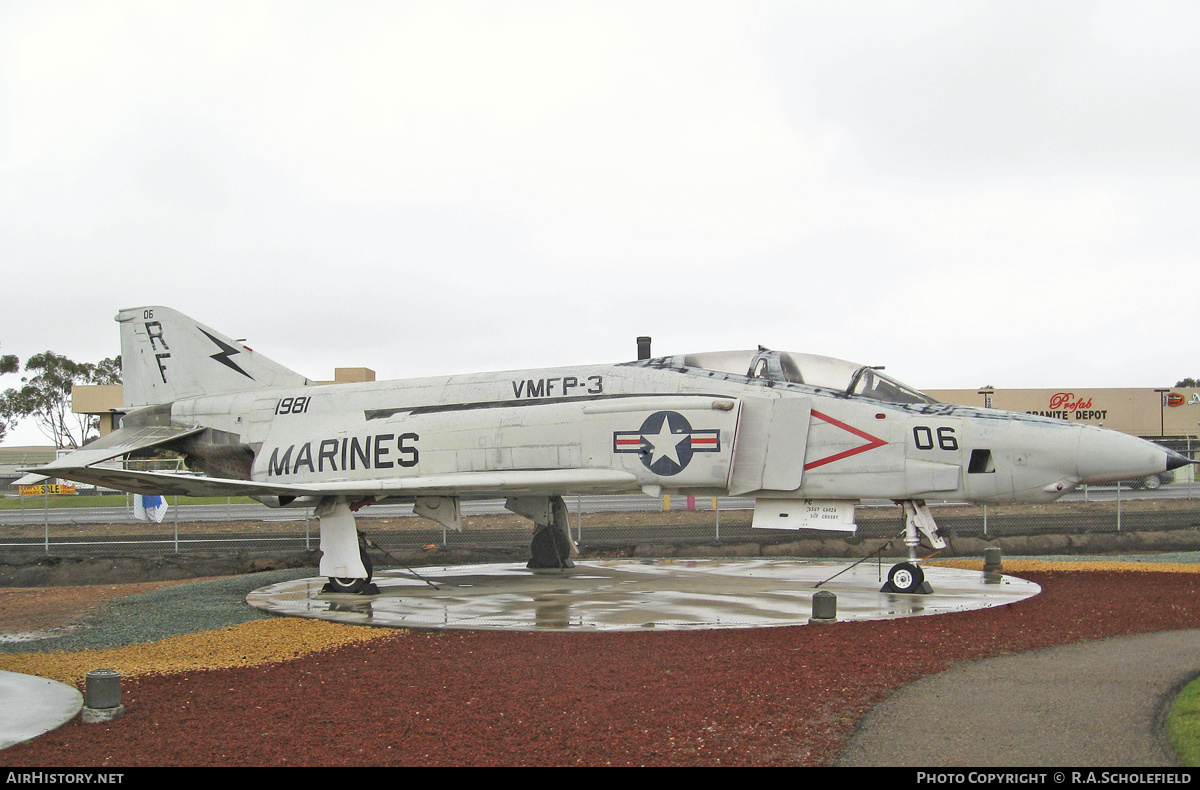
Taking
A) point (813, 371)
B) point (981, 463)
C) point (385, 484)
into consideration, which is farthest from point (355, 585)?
point (981, 463)

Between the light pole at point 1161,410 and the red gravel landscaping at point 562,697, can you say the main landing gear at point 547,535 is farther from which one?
the light pole at point 1161,410

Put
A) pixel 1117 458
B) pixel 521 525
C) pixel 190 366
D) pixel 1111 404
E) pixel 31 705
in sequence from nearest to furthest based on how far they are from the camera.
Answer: pixel 31 705 < pixel 1117 458 < pixel 190 366 < pixel 521 525 < pixel 1111 404

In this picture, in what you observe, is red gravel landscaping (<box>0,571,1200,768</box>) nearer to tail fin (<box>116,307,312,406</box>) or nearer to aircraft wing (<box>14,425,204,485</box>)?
aircraft wing (<box>14,425,204,485</box>)

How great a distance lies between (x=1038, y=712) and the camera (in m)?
6.27

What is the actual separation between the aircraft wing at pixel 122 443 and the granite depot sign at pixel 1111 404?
46713 millimetres

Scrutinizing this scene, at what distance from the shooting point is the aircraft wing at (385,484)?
1270 cm

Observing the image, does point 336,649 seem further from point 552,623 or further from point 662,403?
point 662,403

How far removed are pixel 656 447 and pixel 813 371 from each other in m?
2.35

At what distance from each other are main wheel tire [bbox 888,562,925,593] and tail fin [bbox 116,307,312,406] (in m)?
10.5

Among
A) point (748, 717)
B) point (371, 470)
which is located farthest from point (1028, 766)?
point (371, 470)

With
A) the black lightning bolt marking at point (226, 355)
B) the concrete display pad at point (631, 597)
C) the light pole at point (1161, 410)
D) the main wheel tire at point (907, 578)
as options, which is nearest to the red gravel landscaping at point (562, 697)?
the concrete display pad at point (631, 597)

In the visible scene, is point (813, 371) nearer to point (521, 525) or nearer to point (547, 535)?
point (547, 535)
